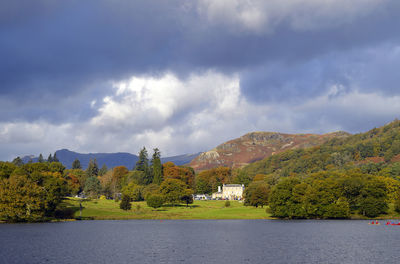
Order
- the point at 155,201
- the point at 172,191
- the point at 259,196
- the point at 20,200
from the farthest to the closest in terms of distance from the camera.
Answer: the point at 172,191 → the point at 259,196 → the point at 155,201 → the point at 20,200

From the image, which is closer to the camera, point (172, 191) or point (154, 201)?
point (154, 201)

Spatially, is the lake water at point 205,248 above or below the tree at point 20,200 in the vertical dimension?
below

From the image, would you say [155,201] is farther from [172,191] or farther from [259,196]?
[259,196]

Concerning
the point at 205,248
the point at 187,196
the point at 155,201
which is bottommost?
the point at 205,248

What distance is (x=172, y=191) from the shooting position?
171 m

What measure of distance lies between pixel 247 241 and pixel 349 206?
71407mm

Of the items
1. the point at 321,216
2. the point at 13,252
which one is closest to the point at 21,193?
the point at 13,252

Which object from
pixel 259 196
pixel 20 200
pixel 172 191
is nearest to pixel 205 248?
pixel 20 200

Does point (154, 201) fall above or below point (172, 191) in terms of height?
below

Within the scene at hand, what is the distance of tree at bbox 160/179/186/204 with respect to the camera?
554 feet

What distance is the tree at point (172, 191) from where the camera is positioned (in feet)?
554

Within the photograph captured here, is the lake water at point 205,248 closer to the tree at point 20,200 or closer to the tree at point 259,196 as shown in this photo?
the tree at point 20,200

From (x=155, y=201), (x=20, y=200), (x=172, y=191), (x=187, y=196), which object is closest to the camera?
(x=20, y=200)

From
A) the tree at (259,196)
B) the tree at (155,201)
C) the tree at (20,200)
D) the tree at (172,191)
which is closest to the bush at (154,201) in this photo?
the tree at (155,201)
